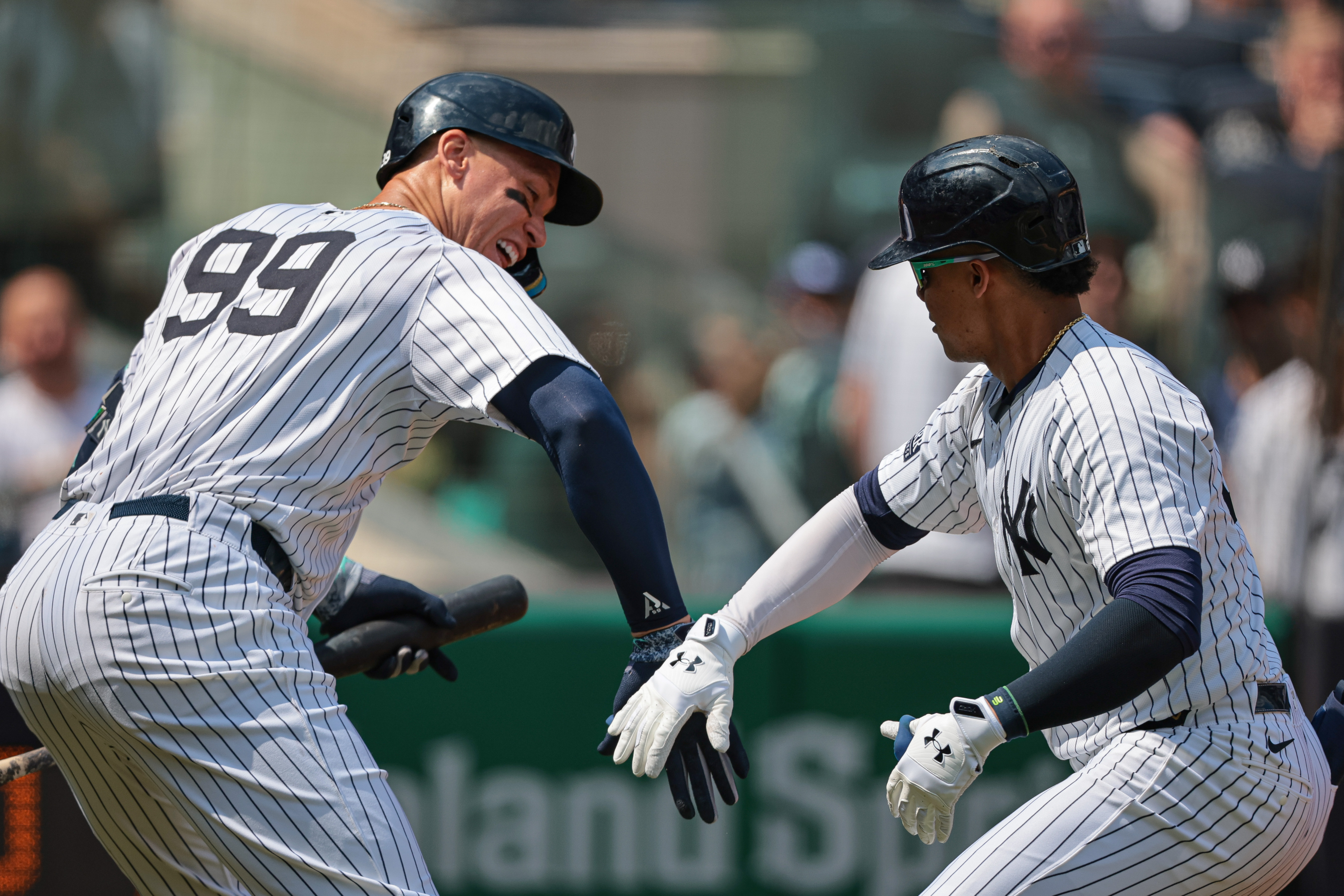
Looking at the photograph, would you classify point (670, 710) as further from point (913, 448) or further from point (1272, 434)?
point (1272, 434)

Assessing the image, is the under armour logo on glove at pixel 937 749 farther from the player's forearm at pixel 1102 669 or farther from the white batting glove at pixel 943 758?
the player's forearm at pixel 1102 669

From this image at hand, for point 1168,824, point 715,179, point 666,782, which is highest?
point 715,179

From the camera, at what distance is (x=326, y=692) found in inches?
98.3

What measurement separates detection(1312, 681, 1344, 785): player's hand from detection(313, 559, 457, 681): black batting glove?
1.76m

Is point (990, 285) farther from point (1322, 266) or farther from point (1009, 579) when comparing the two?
point (1322, 266)

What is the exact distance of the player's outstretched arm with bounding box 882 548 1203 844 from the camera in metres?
2.28

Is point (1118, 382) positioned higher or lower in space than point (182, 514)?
higher

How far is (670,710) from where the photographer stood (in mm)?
2527

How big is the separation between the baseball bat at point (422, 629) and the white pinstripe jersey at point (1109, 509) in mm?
1075

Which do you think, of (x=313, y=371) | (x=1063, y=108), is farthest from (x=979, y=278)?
(x=1063, y=108)

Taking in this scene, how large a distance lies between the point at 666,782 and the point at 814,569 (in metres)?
2.03

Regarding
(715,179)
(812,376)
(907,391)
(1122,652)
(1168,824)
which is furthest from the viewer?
(715,179)

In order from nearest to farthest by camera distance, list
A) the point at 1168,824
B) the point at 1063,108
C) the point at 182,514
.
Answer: the point at 182,514 < the point at 1168,824 < the point at 1063,108

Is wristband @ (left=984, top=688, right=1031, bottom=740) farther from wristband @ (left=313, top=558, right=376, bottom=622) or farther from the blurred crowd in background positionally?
the blurred crowd in background
